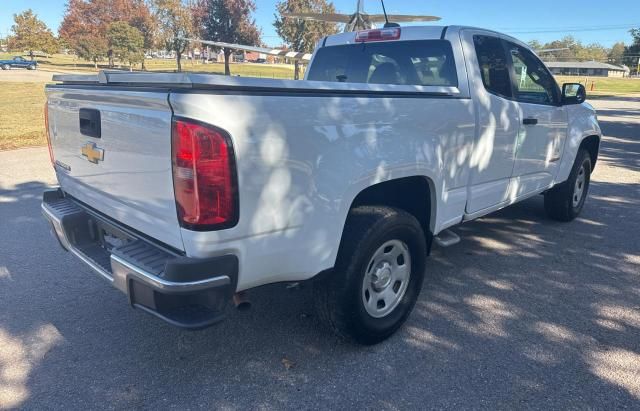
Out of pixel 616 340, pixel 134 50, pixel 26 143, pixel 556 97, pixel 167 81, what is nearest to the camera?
pixel 167 81

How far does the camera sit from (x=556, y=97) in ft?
15.6

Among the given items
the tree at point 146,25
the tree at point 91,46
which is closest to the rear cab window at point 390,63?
the tree at point 146,25

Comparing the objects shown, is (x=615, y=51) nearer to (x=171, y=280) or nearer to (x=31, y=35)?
(x=31, y=35)

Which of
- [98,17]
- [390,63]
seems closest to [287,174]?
[390,63]

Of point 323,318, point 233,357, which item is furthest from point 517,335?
point 233,357

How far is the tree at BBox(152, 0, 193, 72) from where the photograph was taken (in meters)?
50.2

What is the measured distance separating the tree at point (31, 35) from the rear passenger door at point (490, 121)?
7184cm

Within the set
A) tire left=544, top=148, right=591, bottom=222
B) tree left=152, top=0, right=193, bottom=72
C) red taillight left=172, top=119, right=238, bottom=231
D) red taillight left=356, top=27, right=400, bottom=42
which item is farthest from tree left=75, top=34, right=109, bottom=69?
red taillight left=172, top=119, right=238, bottom=231

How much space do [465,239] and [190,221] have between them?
3607 mm

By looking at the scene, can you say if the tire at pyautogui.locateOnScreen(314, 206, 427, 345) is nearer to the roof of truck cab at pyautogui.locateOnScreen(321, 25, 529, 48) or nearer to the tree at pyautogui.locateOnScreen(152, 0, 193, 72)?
the roof of truck cab at pyautogui.locateOnScreen(321, 25, 529, 48)

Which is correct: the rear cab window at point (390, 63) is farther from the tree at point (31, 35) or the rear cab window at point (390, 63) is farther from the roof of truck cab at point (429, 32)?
the tree at point (31, 35)

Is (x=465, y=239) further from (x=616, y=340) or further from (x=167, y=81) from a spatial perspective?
(x=167, y=81)

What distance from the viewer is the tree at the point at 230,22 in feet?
162

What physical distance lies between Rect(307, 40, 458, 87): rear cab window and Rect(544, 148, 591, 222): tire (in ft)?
8.04
